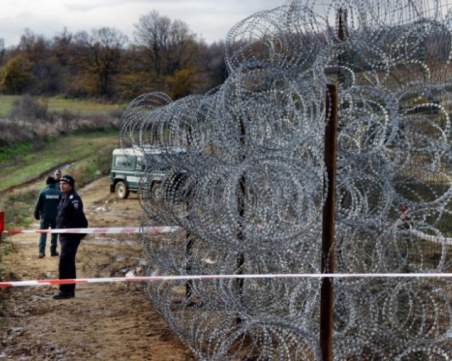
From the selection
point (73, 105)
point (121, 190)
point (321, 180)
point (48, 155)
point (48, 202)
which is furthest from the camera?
point (73, 105)

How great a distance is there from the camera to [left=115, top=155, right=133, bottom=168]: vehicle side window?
20498 mm

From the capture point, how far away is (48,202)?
11.9 meters

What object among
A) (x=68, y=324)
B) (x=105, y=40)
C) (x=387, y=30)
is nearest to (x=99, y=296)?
(x=68, y=324)

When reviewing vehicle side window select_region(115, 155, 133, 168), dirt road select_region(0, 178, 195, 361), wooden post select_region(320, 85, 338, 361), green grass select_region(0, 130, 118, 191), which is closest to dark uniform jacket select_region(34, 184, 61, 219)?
dirt road select_region(0, 178, 195, 361)

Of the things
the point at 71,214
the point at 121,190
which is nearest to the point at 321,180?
the point at 71,214

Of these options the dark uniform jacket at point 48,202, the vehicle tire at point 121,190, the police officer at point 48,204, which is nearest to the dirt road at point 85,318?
the police officer at point 48,204

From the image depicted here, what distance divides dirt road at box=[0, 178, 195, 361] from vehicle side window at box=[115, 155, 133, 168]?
25.6 ft

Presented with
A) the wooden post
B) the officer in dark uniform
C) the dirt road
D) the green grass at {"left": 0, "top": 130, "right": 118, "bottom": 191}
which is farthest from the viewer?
the green grass at {"left": 0, "top": 130, "right": 118, "bottom": 191}

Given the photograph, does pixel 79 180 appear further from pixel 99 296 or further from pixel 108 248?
pixel 99 296

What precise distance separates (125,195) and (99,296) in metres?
10.7

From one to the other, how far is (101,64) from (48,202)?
57.6 metres

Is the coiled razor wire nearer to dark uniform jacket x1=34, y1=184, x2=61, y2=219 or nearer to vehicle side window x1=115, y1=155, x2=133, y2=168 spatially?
dark uniform jacket x1=34, y1=184, x2=61, y2=219

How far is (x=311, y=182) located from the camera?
5.56m

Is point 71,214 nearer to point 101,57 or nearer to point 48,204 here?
point 48,204
